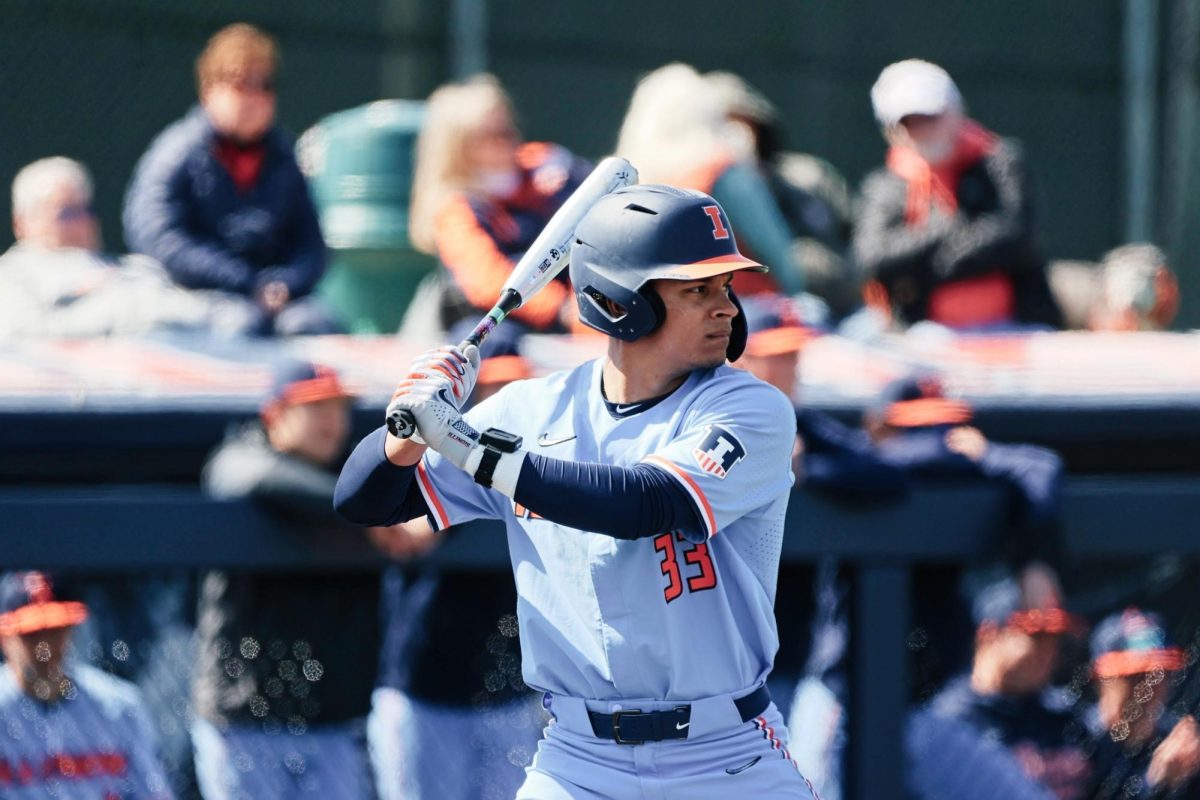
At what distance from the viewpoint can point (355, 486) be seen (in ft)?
9.83

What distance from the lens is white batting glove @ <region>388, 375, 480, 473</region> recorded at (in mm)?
2783

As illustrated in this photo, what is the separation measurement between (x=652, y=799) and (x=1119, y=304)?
371 centimetres

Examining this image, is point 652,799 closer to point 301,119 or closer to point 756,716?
point 756,716

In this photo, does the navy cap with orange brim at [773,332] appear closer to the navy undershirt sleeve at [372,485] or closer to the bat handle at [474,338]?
the bat handle at [474,338]

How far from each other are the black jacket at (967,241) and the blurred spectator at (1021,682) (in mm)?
1391

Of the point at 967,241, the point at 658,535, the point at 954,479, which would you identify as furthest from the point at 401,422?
the point at 967,241

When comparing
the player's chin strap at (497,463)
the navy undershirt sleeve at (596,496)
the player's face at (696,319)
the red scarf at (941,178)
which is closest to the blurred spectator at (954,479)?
the red scarf at (941,178)

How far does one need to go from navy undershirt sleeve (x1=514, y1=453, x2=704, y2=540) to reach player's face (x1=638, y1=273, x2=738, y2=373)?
28 centimetres

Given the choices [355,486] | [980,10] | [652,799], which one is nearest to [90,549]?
[355,486]

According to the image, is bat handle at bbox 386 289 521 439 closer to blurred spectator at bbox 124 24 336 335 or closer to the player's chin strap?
the player's chin strap

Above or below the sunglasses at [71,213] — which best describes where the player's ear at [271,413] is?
below

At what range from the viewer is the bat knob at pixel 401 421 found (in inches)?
110

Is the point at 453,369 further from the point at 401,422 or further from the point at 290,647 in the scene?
the point at 290,647

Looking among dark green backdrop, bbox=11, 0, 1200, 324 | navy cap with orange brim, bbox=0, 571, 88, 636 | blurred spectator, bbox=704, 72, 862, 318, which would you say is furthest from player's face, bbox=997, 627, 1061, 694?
dark green backdrop, bbox=11, 0, 1200, 324
